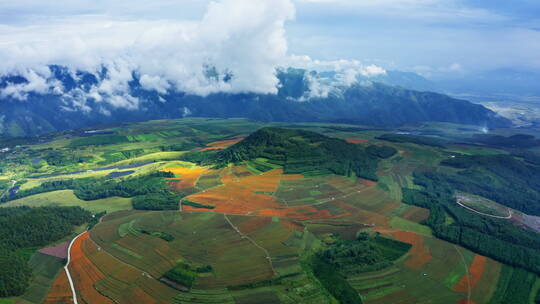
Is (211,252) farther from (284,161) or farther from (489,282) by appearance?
(284,161)

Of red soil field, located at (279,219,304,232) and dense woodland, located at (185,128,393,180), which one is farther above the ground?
dense woodland, located at (185,128,393,180)

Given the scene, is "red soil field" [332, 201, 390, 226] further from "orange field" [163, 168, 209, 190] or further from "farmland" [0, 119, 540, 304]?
"orange field" [163, 168, 209, 190]

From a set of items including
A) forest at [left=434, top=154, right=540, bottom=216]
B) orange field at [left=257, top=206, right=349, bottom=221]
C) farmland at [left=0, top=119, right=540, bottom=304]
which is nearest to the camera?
farmland at [left=0, top=119, right=540, bottom=304]

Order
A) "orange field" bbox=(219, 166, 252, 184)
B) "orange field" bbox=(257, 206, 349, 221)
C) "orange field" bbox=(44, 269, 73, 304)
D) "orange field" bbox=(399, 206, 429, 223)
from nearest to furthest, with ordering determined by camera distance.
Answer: "orange field" bbox=(44, 269, 73, 304) < "orange field" bbox=(257, 206, 349, 221) < "orange field" bbox=(399, 206, 429, 223) < "orange field" bbox=(219, 166, 252, 184)

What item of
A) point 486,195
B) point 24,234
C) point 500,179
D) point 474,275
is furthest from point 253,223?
point 500,179

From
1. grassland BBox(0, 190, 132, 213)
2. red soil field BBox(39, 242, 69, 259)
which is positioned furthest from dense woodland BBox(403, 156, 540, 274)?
grassland BBox(0, 190, 132, 213)

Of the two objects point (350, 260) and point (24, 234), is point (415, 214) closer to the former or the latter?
point (350, 260)
